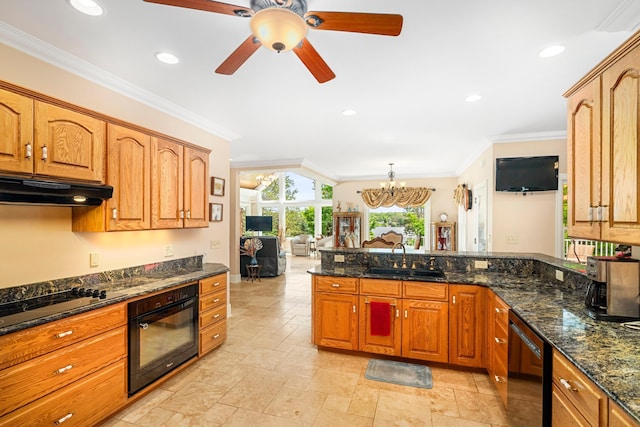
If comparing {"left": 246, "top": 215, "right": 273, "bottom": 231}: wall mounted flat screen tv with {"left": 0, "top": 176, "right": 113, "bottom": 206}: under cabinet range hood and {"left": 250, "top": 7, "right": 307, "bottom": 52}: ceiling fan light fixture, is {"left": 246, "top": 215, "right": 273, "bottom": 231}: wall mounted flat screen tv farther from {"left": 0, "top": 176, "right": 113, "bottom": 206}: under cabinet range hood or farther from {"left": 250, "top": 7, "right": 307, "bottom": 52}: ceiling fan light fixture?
{"left": 250, "top": 7, "right": 307, "bottom": 52}: ceiling fan light fixture

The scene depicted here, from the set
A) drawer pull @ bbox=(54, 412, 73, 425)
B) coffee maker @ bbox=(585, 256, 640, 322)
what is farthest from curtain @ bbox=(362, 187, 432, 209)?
drawer pull @ bbox=(54, 412, 73, 425)

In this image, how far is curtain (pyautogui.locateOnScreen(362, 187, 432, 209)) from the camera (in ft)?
28.7

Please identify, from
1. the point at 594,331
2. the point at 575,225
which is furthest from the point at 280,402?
the point at 575,225

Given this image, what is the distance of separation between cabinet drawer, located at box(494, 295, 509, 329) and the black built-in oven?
2.62 meters

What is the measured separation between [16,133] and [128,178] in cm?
79

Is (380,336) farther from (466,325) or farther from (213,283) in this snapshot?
(213,283)

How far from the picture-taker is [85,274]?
2.53 m

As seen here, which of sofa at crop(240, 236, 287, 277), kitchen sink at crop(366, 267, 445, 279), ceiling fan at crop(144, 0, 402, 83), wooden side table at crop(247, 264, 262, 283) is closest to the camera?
ceiling fan at crop(144, 0, 402, 83)

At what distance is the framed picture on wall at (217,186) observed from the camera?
4148 millimetres

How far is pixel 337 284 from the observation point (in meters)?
3.17

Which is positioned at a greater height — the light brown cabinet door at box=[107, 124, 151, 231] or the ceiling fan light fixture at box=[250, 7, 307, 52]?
the ceiling fan light fixture at box=[250, 7, 307, 52]

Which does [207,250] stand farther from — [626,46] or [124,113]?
[626,46]

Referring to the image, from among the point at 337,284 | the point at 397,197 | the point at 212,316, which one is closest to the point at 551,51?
the point at 337,284

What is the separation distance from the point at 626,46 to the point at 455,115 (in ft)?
7.52
